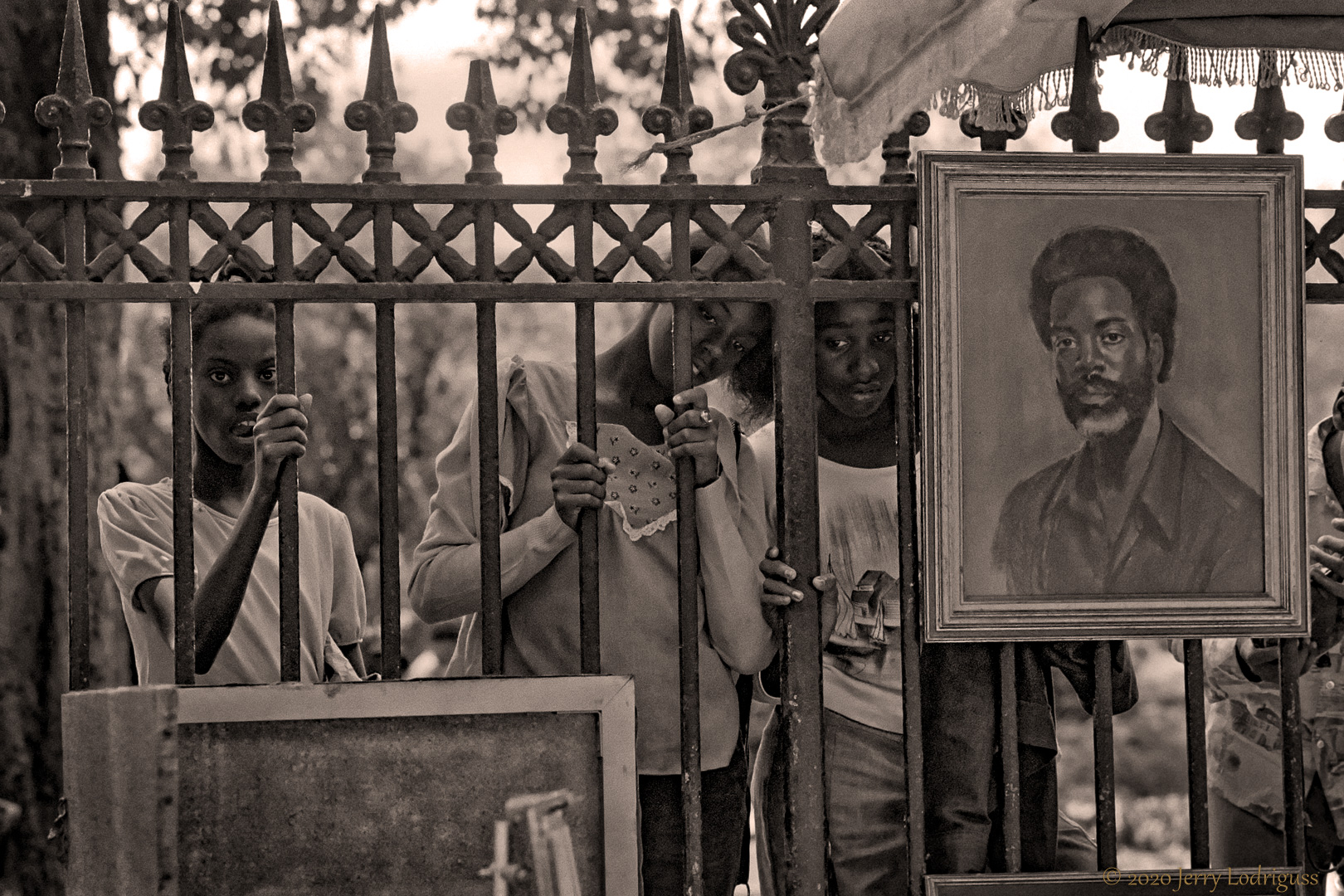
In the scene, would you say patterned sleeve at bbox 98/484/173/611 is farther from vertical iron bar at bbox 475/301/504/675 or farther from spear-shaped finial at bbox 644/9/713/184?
spear-shaped finial at bbox 644/9/713/184

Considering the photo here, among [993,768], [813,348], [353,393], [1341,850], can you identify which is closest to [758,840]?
[993,768]

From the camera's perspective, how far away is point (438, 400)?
10.2 meters

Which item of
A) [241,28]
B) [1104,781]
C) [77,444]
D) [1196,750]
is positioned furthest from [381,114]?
[241,28]

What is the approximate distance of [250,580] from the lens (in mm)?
3510

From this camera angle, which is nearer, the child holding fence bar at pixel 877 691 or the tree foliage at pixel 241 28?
the child holding fence bar at pixel 877 691

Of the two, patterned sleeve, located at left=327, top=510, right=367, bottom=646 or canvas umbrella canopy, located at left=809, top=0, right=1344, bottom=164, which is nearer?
canvas umbrella canopy, located at left=809, top=0, right=1344, bottom=164

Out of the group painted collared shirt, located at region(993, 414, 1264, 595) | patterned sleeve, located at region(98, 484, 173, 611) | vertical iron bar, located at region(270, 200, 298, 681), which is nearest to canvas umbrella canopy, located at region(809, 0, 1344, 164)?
painted collared shirt, located at region(993, 414, 1264, 595)

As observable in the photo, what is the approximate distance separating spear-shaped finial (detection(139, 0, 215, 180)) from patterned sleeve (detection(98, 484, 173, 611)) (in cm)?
84

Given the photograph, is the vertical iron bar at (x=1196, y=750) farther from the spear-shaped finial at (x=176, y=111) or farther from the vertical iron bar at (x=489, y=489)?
the spear-shaped finial at (x=176, y=111)

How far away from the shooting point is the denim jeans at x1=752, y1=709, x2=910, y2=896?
3.39 metres

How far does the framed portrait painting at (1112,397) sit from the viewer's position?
3.15 meters

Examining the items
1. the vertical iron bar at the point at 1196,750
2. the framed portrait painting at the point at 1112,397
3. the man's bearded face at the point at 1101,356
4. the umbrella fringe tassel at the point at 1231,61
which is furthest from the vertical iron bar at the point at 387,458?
the vertical iron bar at the point at 1196,750

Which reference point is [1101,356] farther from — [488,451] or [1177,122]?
[488,451]

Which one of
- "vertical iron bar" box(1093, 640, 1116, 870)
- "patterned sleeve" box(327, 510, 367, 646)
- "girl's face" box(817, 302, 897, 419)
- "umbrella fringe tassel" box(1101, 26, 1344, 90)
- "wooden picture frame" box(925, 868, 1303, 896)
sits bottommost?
"wooden picture frame" box(925, 868, 1303, 896)
